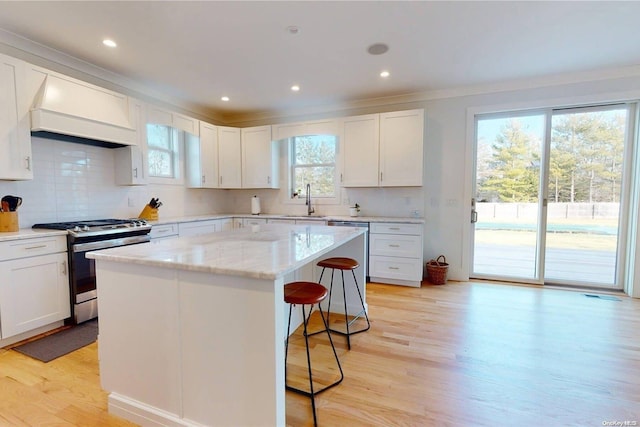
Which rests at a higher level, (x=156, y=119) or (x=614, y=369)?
(x=156, y=119)

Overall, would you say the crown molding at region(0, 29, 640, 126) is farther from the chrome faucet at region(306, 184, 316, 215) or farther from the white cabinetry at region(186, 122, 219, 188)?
the chrome faucet at region(306, 184, 316, 215)

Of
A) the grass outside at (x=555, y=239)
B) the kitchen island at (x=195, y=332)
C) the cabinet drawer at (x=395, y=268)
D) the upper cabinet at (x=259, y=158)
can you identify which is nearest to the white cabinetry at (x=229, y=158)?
the upper cabinet at (x=259, y=158)

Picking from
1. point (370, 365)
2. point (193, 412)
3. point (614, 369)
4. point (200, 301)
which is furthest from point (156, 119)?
point (614, 369)

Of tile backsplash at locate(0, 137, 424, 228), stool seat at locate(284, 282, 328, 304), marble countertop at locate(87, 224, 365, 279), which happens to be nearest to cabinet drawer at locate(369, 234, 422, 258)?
tile backsplash at locate(0, 137, 424, 228)

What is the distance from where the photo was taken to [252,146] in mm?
4734

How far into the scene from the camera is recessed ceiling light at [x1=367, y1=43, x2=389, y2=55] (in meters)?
2.68

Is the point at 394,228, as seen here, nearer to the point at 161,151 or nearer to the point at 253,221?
the point at 253,221

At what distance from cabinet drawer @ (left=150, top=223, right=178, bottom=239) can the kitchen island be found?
6.25 feet

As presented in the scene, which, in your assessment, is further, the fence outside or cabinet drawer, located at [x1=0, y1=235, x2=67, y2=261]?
the fence outside

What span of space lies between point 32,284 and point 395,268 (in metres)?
3.67

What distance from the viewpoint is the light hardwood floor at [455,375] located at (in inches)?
60.8

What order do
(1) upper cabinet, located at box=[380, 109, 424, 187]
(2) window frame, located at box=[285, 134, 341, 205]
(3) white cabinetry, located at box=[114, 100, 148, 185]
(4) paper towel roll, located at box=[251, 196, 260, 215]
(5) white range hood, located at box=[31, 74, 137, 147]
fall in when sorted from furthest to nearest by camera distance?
(4) paper towel roll, located at box=[251, 196, 260, 215], (2) window frame, located at box=[285, 134, 341, 205], (1) upper cabinet, located at box=[380, 109, 424, 187], (3) white cabinetry, located at box=[114, 100, 148, 185], (5) white range hood, located at box=[31, 74, 137, 147]

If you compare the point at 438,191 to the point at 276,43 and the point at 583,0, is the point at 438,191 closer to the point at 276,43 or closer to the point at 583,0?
the point at 583,0

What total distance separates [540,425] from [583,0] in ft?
9.17
